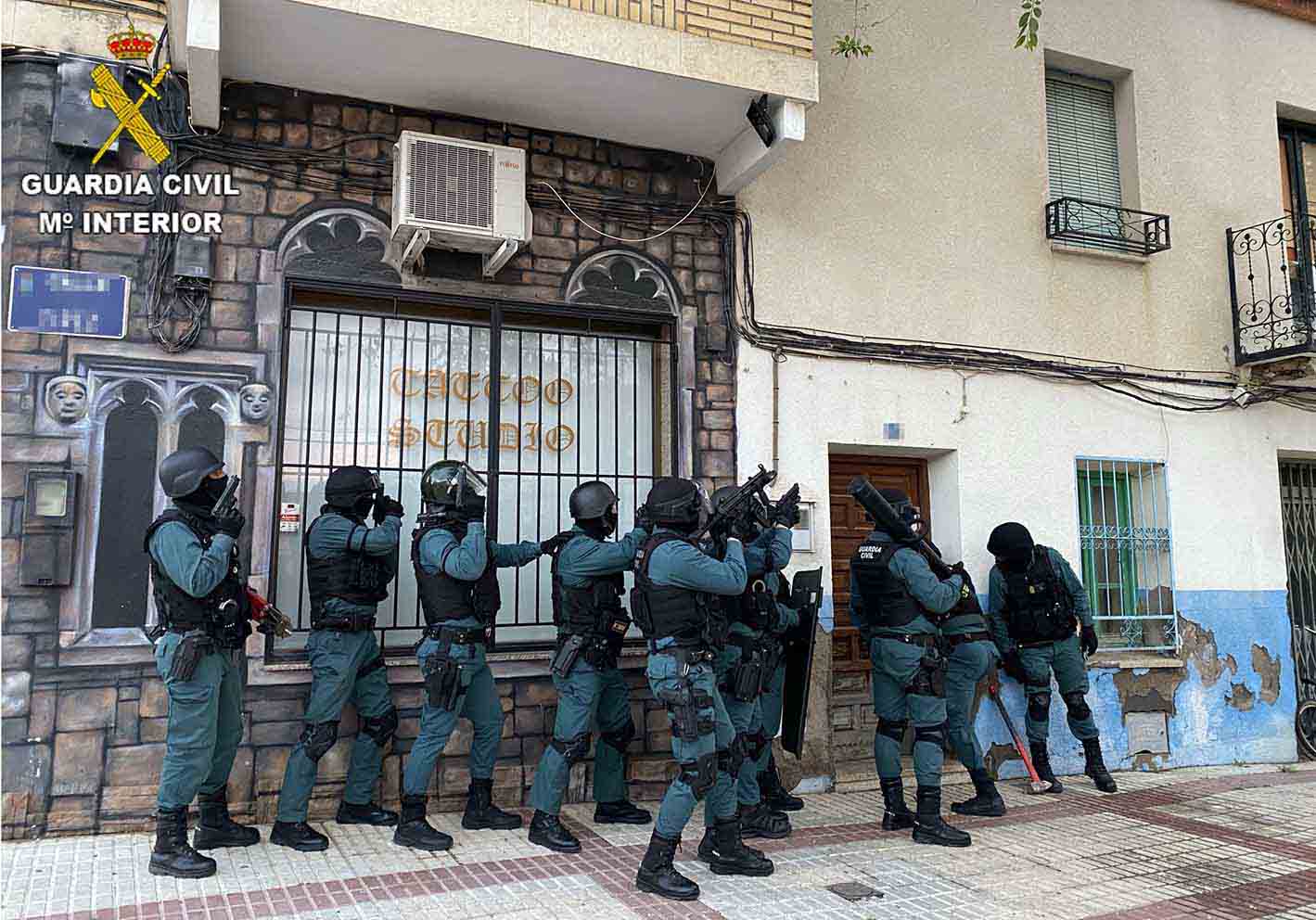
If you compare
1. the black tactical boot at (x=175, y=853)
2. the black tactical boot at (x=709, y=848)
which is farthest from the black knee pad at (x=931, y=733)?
the black tactical boot at (x=175, y=853)

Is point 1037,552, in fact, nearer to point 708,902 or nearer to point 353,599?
point 708,902

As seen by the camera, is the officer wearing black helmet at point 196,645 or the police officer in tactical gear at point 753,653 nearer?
the officer wearing black helmet at point 196,645

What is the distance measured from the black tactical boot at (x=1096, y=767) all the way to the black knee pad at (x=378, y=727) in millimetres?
5036

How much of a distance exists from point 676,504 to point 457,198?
8.31 feet

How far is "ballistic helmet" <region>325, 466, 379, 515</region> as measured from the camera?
5.25 meters

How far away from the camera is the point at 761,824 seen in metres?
5.41

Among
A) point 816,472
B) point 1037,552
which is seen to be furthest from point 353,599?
point 1037,552

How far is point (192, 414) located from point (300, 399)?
0.69m

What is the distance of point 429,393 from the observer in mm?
6297

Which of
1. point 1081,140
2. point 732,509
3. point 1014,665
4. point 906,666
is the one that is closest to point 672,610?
point 732,509

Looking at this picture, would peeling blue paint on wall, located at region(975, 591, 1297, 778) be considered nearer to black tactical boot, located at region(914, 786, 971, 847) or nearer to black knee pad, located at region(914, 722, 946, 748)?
black knee pad, located at region(914, 722, 946, 748)

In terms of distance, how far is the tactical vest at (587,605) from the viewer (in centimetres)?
530

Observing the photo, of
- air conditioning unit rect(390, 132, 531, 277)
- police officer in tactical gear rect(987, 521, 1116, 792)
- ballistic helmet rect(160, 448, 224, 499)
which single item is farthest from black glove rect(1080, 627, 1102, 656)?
ballistic helmet rect(160, 448, 224, 499)

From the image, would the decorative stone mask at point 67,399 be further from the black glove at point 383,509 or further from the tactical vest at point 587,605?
the tactical vest at point 587,605
